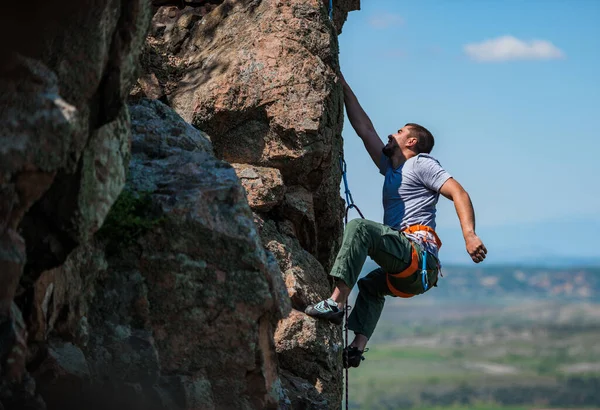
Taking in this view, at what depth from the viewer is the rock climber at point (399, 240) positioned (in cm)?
1158

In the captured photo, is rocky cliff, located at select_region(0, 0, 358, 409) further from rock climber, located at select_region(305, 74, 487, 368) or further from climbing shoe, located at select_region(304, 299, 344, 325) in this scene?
rock climber, located at select_region(305, 74, 487, 368)

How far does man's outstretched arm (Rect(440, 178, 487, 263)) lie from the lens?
11398mm

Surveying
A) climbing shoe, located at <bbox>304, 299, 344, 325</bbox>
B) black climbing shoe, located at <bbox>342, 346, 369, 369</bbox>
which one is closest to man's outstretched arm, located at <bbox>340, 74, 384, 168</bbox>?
climbing shoe, located at <bbox>304, 299, 344, 325</bbox>

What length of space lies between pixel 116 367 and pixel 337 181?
233 inches

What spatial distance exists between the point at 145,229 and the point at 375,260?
3261 millimetres

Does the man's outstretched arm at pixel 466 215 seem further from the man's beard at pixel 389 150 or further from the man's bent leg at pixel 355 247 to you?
the man's beard at pixel 389 150

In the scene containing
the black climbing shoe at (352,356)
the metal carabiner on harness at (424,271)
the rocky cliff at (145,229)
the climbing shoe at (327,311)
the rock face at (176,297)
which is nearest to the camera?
the rocky cliff at (145,229)

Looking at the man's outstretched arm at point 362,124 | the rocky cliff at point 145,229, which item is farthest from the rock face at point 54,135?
the man's outstretched arm at point 362,124

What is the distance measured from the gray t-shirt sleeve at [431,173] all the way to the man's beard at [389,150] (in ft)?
1.79

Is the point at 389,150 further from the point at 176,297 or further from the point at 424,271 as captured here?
the point at 176,297

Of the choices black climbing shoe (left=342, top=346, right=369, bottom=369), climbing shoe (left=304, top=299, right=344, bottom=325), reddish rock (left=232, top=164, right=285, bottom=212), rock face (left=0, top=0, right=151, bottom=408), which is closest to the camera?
rock face (left=0, top=0, right=151, bottom=408)

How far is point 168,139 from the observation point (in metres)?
10.4

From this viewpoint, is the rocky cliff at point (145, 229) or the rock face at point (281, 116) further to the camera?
the rock face at point (281, 116)

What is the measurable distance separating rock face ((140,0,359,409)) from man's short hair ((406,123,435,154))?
110cm
